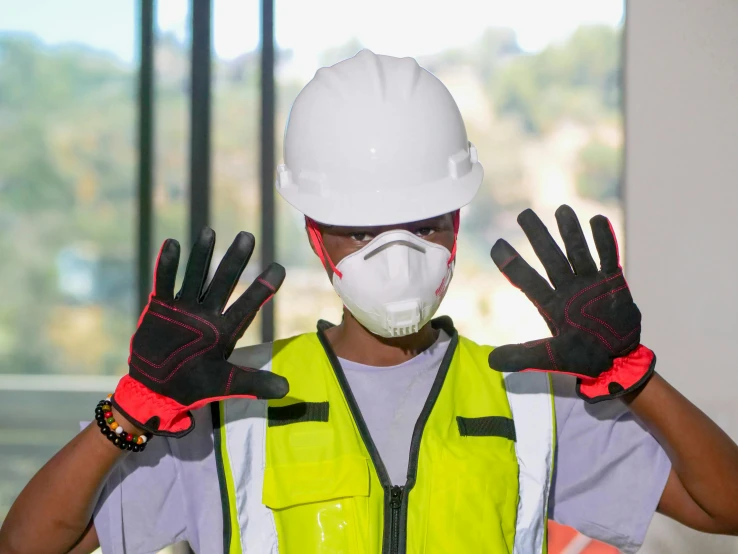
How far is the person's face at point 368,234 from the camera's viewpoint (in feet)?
3.82

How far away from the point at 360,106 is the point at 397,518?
60 centimetres

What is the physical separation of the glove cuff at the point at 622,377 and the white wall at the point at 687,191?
100 cm

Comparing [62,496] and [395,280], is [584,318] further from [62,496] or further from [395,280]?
[62,496]

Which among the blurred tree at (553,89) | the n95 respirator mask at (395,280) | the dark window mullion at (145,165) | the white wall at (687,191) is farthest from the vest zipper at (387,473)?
the blurred tree at (553,89)

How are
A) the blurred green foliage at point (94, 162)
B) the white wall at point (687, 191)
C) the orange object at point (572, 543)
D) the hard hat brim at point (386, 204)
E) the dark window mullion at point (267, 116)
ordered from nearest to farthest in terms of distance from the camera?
the hard hat brim at point (386, 204) < the orange object at point (572, 543) < the white wall at point (687, 191) < the dark window mullion at point (267, 116) < the blurred green foliage at point (94, 162)

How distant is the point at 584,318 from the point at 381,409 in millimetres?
339

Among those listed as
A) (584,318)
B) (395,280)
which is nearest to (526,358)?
(584,318)

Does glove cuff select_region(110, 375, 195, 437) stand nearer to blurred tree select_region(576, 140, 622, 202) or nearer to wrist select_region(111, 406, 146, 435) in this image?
wrist select_region(111, 406, 146, 435)

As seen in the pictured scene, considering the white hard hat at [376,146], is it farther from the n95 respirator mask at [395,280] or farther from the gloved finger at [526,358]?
the gloved finger at [526,358]

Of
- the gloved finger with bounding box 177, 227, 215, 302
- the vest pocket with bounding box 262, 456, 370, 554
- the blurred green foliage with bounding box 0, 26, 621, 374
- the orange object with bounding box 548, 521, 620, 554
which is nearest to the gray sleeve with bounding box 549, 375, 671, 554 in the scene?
the vest pocket with bounding box 262, 456, 370, 554

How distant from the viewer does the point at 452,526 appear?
110 cm

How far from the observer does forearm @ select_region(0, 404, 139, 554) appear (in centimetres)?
103

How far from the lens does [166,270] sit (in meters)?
1.04

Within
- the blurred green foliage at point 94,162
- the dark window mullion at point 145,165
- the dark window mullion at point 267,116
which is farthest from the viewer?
the blurred green foliage at point 94,162
